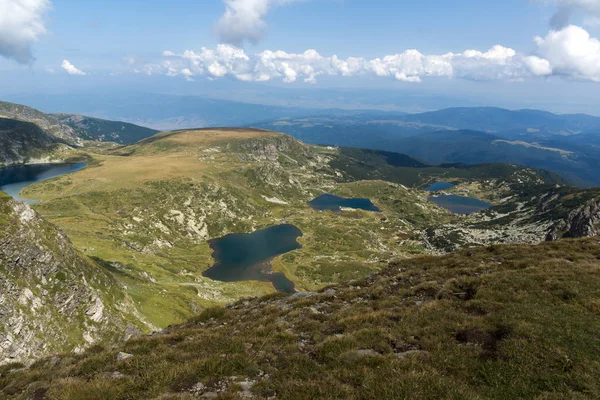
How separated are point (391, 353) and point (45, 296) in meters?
58.2

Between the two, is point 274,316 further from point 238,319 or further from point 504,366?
point 504,366

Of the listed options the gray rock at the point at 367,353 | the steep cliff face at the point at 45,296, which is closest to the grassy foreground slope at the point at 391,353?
the gray rock at the point at 367,353

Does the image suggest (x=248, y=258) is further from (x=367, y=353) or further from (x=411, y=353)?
(x=411, y=353)

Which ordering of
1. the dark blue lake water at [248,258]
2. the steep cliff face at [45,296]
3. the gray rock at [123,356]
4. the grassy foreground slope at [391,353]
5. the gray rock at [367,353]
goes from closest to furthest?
the grassy foreground slope at [391,353], the gray rock at [367,353], the gray rock at [123,356], the steep cliff face at [45,296], the dark blue lake water at [248,258]

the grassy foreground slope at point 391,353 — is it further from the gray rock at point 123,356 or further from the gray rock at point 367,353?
the gray rock at point 123,356

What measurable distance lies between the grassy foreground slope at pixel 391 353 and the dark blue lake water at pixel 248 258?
371 feet

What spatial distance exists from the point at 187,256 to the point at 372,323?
148 metres

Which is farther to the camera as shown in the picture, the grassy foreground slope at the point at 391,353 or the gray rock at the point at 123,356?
the gray rock at the point at 123,356

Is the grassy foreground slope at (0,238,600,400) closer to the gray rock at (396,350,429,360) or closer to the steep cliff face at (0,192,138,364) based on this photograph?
the gray rock at (396,350,429,360)

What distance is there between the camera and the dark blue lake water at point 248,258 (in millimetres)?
142125

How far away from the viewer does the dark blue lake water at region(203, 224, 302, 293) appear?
14212cm

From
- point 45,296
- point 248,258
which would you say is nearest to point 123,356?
point 45,296

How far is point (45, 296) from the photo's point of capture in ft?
160

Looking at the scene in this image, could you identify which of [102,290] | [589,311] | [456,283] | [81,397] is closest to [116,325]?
[102,290]
